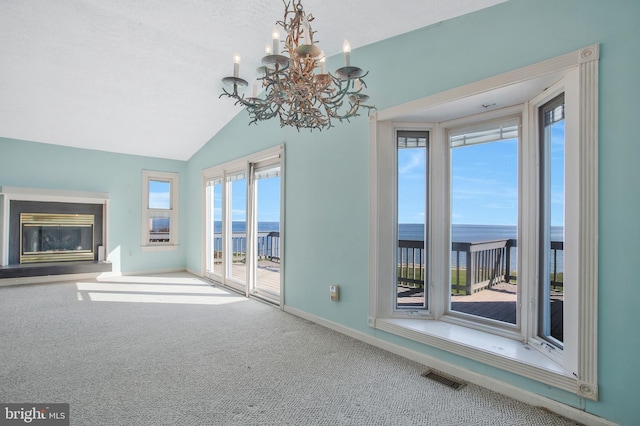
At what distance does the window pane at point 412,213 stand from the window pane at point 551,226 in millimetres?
918

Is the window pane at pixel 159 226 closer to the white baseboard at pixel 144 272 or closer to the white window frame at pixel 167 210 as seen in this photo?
the white window frame at pixel 167 210

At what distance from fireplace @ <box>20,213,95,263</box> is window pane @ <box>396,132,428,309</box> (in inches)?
A: 234

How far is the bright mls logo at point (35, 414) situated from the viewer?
186 cm

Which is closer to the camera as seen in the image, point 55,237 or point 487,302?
point 487,302

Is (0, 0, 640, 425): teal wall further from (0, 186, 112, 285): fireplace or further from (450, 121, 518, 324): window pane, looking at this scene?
(450, 121, 518, 324): window pane

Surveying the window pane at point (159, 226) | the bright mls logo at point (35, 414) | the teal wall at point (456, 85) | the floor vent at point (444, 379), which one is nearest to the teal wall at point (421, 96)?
the teal wall at point (456, 85)

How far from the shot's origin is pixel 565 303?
1.99 metres

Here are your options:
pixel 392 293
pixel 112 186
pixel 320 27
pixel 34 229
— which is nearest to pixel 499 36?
pixel 320 27

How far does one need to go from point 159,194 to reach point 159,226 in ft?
2.23

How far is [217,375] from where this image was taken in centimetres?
242

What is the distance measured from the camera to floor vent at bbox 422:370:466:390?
2295mm

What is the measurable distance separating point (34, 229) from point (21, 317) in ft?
8.65

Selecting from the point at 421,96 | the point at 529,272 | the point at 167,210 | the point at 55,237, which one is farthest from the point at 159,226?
the point at 529,272

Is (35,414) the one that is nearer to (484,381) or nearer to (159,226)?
(484,381)
